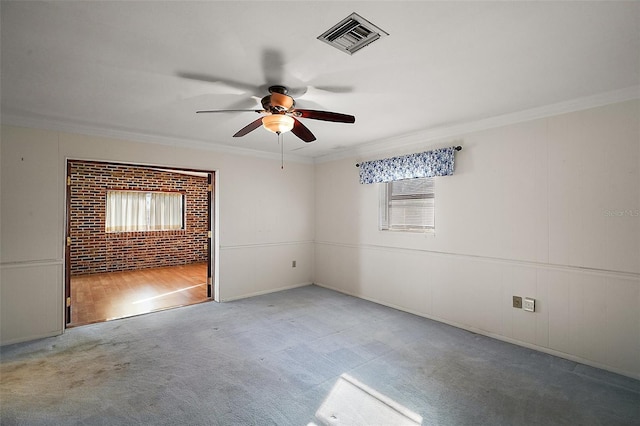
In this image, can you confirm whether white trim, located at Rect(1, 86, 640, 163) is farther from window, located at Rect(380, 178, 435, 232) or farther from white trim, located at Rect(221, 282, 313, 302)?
white trim, located at Rect(221, 282, 313, 302)

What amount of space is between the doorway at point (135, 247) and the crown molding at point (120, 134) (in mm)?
448

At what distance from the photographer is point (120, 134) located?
393 centimetres

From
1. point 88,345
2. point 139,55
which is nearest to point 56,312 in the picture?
point 88,345

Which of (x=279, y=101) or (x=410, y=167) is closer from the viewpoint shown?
(x=279, y=101)

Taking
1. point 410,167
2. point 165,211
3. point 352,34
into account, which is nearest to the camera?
point 352,34

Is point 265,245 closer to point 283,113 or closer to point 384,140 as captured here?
point 384,140

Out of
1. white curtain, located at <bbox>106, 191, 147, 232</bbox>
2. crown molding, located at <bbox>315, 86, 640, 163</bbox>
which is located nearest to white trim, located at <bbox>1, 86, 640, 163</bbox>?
crown molding, located at <bbox>315, 86, 640, 163</bbox>

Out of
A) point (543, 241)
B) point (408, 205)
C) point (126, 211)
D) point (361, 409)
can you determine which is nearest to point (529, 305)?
point (543, 241)

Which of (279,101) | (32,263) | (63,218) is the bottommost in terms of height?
(32,263)

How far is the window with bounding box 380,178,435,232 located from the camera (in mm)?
4074

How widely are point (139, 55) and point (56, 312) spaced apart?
3.16 m

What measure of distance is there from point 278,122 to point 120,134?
8.57ft

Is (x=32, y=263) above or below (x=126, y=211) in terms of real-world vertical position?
below

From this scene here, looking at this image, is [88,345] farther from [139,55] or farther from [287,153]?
[287,153]
